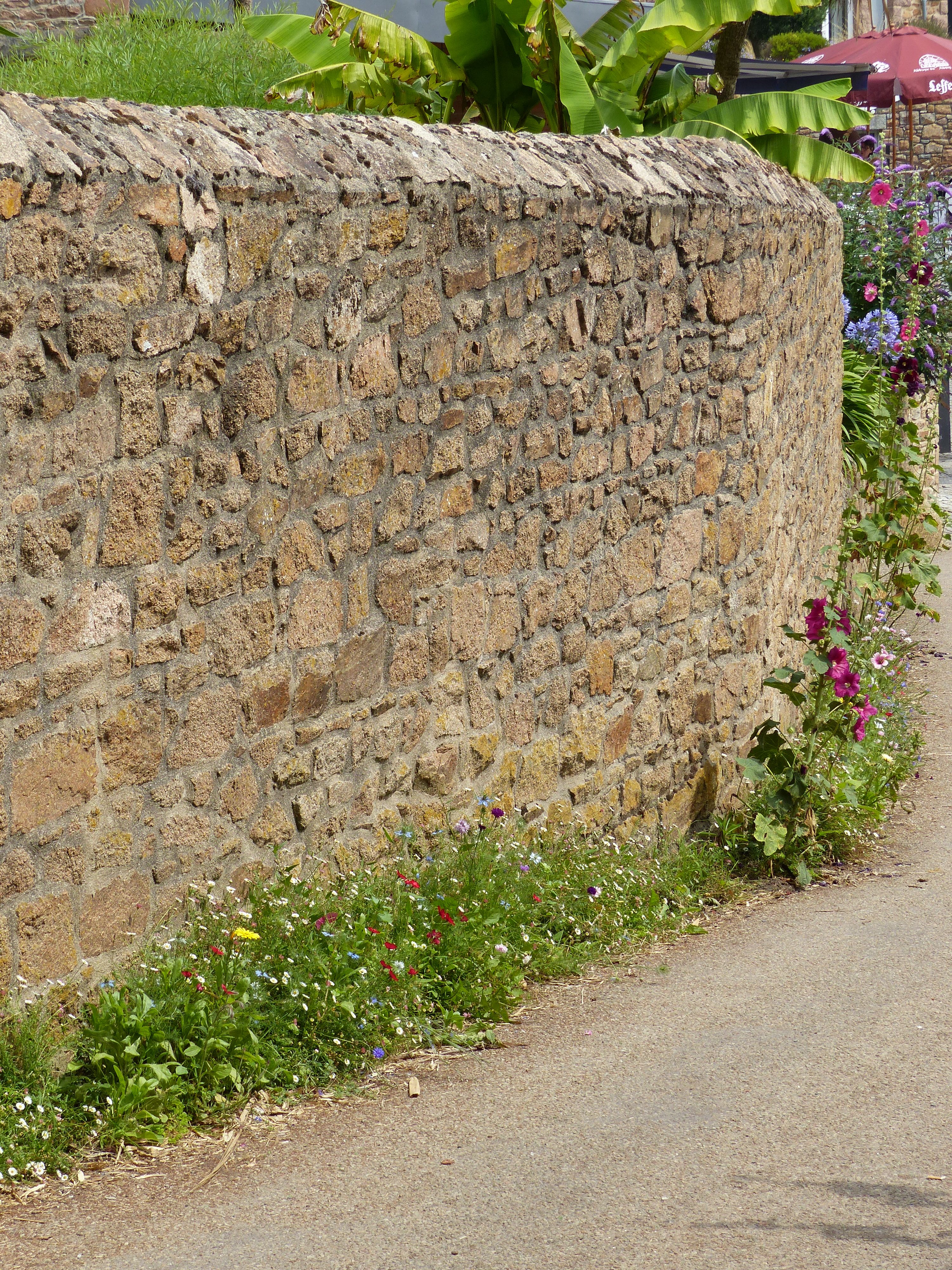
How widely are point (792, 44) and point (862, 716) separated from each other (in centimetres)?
2819

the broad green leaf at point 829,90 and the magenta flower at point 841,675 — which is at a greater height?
the broad green leaf at point 829,90

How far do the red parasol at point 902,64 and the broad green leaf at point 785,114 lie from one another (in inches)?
533

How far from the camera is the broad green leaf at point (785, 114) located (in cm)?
786

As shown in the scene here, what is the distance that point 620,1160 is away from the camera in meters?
3.62

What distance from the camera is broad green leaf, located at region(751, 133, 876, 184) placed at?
8.43m

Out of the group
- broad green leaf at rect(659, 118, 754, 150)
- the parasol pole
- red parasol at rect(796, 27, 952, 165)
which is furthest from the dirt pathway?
the parasol pole

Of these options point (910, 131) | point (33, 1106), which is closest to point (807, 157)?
point (33, 1106)

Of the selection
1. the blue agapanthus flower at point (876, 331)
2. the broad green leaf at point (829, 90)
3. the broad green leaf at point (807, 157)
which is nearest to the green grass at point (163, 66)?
the broad green leaf at point (807, 157)

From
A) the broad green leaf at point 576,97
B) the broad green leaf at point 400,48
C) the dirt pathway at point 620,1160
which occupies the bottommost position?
the dirt pathway at point 620,1160

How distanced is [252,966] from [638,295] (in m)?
3.04

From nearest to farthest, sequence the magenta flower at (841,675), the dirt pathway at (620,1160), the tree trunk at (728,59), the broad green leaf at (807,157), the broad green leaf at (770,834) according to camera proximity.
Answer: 1. the dirt pathway at (620,1160)
2. the broad green leaf at (770,834)
3. the magenta flower at (841,675)
4. the broad green leaf at (807,157)
5. the tree trunk at (728,59)

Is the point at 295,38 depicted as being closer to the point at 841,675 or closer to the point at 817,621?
the point at 817,621

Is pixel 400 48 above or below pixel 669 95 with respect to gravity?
above

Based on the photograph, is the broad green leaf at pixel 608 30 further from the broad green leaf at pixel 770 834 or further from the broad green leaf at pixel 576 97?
the broad green leaf at pixel 770 834
